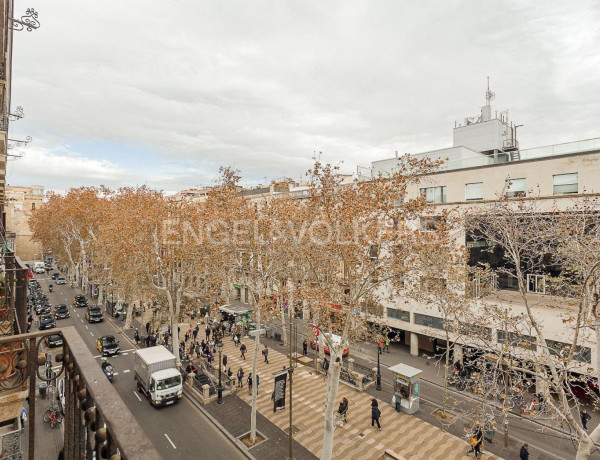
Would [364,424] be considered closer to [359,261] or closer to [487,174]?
[359,261]

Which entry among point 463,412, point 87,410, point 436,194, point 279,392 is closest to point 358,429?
point 279,392

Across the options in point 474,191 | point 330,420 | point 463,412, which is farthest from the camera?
point 474,191

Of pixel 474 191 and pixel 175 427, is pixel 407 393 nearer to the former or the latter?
pixel 175 427

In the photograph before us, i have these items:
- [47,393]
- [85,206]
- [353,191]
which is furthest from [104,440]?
[85,206]

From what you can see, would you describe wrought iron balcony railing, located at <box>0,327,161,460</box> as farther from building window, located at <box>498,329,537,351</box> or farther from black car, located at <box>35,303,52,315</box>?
black car, located at <box>35,303,52,315</box>

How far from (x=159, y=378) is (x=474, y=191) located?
85.8 feet

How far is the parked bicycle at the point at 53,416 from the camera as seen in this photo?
61.1 ft

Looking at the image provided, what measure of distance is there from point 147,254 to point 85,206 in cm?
2286

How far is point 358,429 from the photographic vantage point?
18844 mm

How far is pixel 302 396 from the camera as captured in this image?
22672mm

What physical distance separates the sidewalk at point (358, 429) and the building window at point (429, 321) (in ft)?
30.5

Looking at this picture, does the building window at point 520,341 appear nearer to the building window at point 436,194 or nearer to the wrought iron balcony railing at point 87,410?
the building window at point 436,194

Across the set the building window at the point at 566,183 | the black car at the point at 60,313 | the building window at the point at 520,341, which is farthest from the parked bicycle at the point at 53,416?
the building window at the point at 566,183

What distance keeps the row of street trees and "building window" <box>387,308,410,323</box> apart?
10.1 ft
